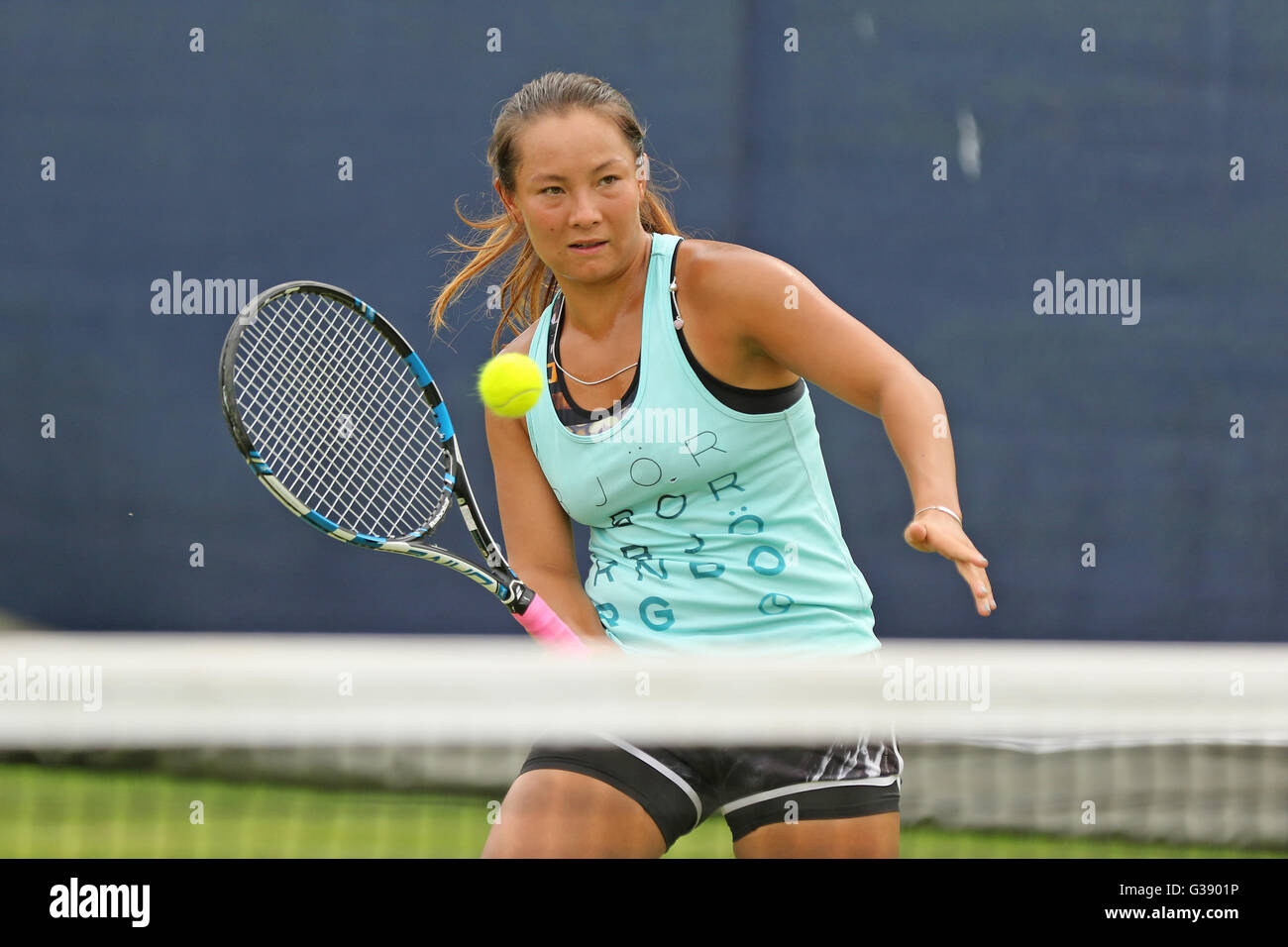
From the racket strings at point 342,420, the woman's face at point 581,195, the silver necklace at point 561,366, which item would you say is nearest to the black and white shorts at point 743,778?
the silver necklace at point 561,366

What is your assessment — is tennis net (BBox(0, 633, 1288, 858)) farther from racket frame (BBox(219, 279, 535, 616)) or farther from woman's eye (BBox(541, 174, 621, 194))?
woman's eye (BBox(541, 174, 621, 194))

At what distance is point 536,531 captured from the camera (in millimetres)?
2148

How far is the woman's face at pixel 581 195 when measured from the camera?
1.96m

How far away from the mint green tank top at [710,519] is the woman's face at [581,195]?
4.2 inches

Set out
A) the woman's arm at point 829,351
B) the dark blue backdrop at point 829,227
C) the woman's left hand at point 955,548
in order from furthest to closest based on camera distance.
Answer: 1. the dark blue backdrop at point 829,227
2. the woman's arm at point 829,351
3. the woman's left hand at point 955,548

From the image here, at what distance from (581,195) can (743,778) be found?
82cm

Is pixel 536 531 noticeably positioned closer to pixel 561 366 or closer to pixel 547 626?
pixel 547 626

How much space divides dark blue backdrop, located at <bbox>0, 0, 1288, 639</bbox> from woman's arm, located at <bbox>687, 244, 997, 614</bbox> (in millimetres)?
2615

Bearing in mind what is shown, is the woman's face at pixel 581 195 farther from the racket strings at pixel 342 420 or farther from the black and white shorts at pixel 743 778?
the racket strings at pixel 342 420

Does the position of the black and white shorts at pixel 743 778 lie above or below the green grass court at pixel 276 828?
above

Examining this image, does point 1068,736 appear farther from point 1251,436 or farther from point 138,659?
point 138,659

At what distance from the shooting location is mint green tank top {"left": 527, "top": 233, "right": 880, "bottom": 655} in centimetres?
189
